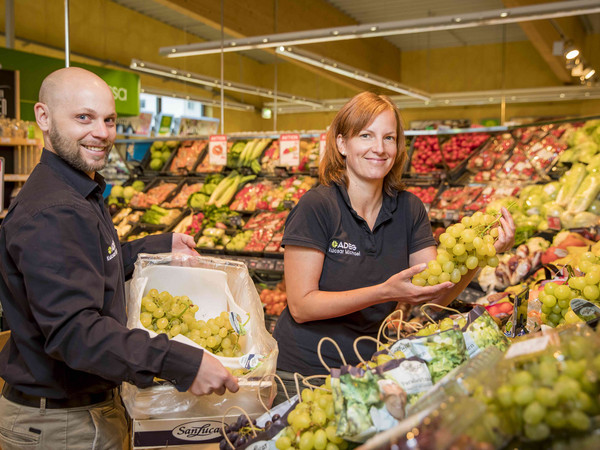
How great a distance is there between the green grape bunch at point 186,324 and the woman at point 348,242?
0.96ft

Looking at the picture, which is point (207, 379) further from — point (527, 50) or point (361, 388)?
point (527, 50)

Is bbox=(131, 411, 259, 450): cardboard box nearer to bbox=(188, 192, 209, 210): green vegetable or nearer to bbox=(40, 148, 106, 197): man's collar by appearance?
bbox=(40, 148, 106, 197): man's collar

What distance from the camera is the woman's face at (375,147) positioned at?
82.0 inches

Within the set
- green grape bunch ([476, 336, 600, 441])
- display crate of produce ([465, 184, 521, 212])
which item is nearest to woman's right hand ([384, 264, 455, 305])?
green grape bunch ([476, 336, 600, 441])

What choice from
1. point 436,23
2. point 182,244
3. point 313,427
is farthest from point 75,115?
point 436,23

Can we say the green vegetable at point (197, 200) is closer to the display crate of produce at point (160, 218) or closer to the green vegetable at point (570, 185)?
the display crate of produce at point (160, 218)

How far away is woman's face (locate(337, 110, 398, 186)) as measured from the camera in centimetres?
208

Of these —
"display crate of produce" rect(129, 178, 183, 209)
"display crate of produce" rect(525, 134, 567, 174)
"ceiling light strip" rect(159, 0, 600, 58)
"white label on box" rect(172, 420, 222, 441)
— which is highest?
"ceiling light strip" rect(159, 0, 600, 58)

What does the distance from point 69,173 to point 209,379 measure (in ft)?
2.46

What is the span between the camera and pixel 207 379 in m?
1.50

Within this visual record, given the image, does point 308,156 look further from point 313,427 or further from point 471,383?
point 471,383

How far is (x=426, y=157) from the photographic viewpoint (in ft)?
17.9

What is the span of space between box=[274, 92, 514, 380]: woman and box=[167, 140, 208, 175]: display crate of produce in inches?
174

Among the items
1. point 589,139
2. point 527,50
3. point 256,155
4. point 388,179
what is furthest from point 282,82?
point 388,179
